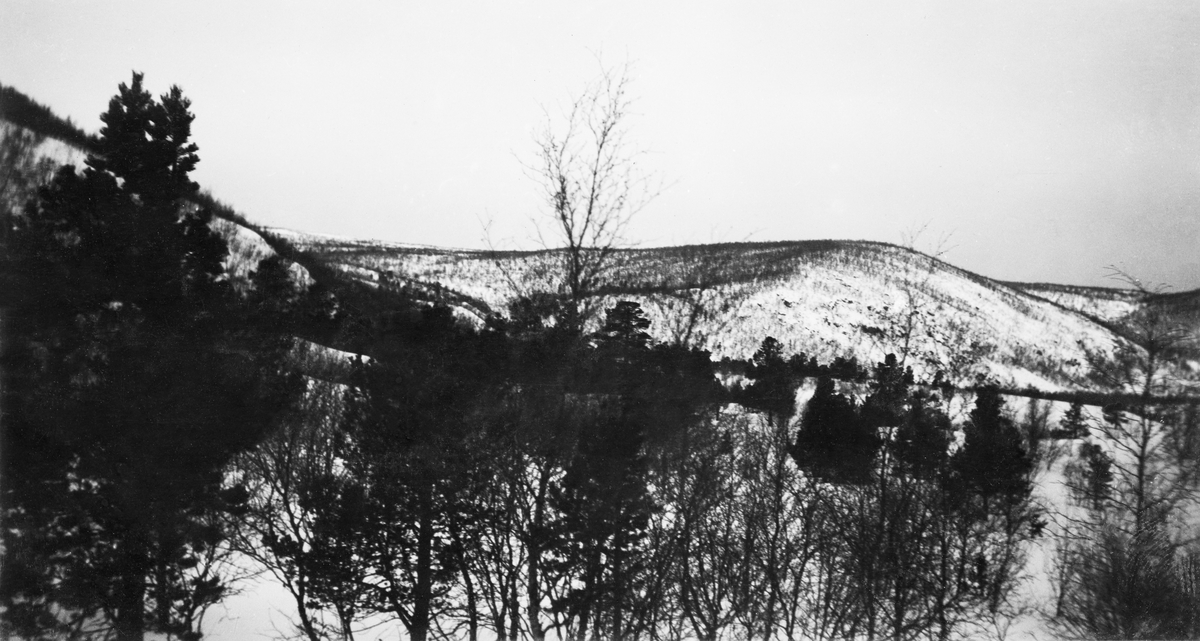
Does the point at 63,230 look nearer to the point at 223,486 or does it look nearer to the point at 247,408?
the point at 247,408

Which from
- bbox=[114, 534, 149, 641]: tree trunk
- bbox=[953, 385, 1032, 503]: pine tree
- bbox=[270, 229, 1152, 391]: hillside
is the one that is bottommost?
bbox=[114, 534, 149, 641]: tree trunk

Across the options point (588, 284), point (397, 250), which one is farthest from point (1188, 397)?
point (397, 250)

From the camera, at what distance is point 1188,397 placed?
8289mm

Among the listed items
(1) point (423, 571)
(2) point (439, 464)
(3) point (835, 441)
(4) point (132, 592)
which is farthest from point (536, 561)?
(3) point (835, 441)

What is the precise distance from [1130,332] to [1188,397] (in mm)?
→ 1078

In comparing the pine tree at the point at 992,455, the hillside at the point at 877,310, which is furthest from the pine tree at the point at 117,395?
the pine tree at the point at 992,455

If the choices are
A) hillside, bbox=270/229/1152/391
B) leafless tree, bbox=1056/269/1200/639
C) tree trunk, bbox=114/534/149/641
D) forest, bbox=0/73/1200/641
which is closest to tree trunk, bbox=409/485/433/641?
forest, bbox=0/73/1200/641

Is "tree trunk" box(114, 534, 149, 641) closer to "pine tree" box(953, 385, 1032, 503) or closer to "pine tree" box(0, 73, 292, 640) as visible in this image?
"pine tree" box(0, 73, 292, 640)

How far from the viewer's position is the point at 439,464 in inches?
312

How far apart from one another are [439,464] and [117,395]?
13.4 feet

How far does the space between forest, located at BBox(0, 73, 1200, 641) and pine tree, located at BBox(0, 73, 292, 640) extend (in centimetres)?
3

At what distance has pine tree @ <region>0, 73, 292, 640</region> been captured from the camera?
7.27m

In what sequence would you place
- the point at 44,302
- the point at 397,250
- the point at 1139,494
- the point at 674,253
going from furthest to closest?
the point at 397,250 → the point at 674,253 → the point at 1139,494 → the point at 44,302

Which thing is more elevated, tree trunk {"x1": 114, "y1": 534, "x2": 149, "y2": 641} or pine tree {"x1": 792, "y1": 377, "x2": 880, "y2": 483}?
pine tree {"x1": 792, "y1": 377, "x2": 880, "y2": 483}
